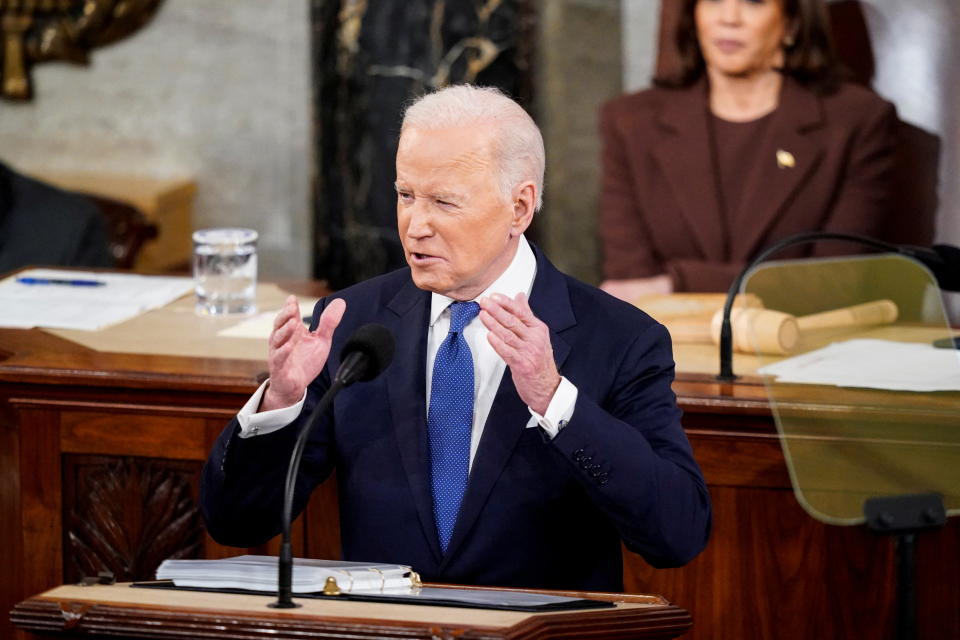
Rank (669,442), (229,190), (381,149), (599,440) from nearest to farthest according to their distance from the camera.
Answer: (599,440) → (669,442) → (381,149) → (229,190)

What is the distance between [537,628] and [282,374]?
603mm

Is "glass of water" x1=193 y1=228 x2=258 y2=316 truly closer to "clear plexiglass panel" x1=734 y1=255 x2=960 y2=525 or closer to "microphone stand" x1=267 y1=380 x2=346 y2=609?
"clear plexiglass panel" x1=734 y1=255 x2=960 y2=525

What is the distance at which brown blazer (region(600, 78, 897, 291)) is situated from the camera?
4.55 metres

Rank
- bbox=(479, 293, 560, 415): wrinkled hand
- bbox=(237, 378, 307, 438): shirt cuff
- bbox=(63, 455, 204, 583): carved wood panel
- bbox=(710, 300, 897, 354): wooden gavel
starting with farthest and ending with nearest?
bbox=(63, 455, 204, 583): carved wood panel < bbox=(710, 300, 897, 354): wooden gavel < bbox=(237, 378, 307, 438): shirt cuff < bbox=(479, 293, 560, 415): wrinkled hand

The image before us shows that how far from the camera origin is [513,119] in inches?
92.2

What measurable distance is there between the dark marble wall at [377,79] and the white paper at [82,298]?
176cm

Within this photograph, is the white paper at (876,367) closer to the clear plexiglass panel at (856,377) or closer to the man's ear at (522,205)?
the clear plexiglass panel at (856,377)

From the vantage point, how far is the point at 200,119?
20.4 ft

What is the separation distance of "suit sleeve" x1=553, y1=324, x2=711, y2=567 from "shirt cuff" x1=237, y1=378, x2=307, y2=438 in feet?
1.36

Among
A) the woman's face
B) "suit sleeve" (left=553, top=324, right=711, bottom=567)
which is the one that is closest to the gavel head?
"suit sleeve" (left=553, top=324, right=711, bottom=567)

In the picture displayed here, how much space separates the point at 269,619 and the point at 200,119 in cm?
460

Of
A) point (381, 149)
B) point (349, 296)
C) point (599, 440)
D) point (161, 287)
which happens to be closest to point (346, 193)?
point (381, 149)

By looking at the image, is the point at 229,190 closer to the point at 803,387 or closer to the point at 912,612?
the point at 803,387

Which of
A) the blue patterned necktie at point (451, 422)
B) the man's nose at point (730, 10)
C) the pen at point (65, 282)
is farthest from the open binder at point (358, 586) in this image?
the man's nose at point (730, 10)
